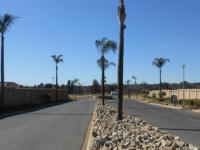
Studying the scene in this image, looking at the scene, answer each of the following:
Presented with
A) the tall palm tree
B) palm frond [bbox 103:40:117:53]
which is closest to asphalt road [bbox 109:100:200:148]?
the tall palm tree

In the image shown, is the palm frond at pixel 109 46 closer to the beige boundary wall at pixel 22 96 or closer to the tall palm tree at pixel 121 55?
the beige boundary wall at pixel 22 96

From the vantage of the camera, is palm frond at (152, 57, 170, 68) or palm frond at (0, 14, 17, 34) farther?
palm frond at (152, 57, 170, 68)

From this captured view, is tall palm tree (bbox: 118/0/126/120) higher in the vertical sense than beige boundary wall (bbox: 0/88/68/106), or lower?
higher

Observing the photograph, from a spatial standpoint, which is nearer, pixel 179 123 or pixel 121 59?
pixel 121 59

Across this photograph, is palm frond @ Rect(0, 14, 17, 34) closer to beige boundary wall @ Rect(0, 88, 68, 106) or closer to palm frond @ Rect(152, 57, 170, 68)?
beige boundary wall @ Rect(0, 88, 68, 106)

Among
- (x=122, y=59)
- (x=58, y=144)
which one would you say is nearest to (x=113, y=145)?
(x=58, y=144)

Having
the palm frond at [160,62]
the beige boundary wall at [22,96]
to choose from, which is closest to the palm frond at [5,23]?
the beige boundary wall at [22,96]

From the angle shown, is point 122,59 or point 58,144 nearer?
point 58,144

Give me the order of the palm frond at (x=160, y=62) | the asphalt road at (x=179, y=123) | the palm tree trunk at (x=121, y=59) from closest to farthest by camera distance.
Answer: the asphalt road at (x=179, y=123) < the palm tree trunk at (x=121, y=59) < the palm frond at (x=160, y=62)

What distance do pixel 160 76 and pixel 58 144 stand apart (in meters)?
98.9

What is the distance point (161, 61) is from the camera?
4722 inches

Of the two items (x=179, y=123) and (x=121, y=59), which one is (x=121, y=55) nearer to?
(x=121, y=59)

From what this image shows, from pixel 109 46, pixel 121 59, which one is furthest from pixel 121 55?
pixel 109 46

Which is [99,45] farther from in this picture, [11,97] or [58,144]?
[58,144]
